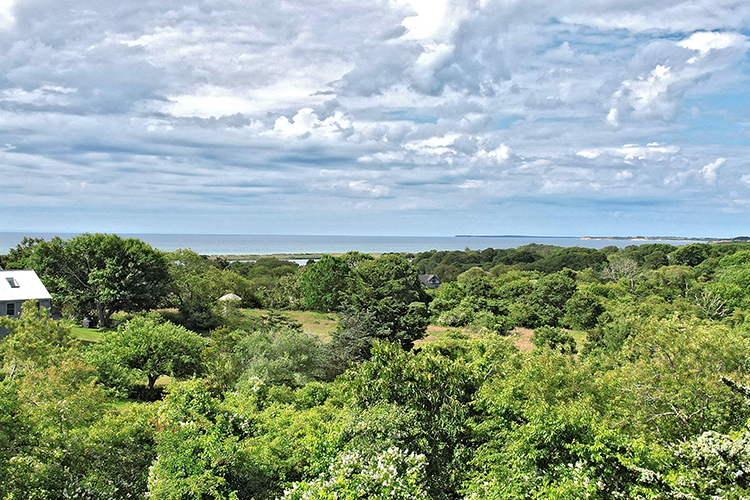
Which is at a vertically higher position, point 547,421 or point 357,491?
point 547,421

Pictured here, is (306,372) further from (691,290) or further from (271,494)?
(691,290)

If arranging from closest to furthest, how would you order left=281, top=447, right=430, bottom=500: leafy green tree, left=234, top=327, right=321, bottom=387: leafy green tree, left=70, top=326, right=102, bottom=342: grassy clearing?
1. left=281, top=447, right=430, bottom=500: leafy green tree
2. left=234, top=327, right=321, bottom=387: leafy green tree
3. left=70, top=326, right=102, bottom=342: grassy clearing

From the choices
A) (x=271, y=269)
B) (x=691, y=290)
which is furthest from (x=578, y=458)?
(x=271, y=269)

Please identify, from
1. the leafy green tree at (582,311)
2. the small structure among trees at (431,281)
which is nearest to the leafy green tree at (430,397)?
the leafy green tree at (582,311)

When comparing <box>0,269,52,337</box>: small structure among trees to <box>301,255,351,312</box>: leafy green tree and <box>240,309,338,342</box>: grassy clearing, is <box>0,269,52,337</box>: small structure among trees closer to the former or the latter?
<box>240,309,338,342</box>: grassy clearing

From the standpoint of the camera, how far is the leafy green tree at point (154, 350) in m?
22.9

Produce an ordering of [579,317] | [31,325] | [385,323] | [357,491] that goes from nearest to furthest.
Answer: [357,491], [31,325], [385,323], [579,317]

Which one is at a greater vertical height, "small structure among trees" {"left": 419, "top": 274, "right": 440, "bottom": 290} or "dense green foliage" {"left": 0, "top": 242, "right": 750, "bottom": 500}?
"dense green foliage" {"left": 0, "top": 242, "right": 750, "bottom": 500}

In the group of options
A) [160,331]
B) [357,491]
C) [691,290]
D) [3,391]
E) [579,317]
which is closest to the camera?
[357,491]

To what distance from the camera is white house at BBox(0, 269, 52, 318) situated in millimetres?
29875

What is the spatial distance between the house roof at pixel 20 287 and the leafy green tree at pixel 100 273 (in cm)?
539

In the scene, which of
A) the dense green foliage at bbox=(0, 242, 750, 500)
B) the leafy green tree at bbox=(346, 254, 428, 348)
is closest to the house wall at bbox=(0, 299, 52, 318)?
the dense green foliage at bbox=(0, 242, 750, 500)

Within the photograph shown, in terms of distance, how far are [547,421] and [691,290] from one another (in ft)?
178

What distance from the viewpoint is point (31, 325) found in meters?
16.9
